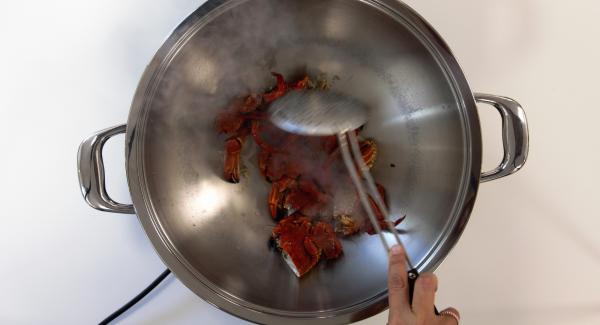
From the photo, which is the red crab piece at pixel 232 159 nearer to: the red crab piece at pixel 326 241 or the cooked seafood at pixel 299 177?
the cooked seafood at pixel 299 177

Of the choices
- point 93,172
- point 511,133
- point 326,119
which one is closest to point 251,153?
point 326,119

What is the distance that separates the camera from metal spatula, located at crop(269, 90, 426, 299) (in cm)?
73

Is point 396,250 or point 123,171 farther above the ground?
point 123,171

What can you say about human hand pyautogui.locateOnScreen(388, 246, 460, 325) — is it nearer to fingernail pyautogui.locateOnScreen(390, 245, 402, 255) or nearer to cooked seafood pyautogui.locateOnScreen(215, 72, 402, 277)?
fingernail pyautogui.locateOnScreen(390, 245, 402, 255)

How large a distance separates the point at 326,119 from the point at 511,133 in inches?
11.4

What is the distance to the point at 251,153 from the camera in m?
0.78

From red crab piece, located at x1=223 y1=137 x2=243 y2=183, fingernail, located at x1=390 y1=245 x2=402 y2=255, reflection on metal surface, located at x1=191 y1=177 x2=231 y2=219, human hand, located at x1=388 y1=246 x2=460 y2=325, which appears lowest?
human hand, located at x1=388 y1=246 x2=460 y2=325

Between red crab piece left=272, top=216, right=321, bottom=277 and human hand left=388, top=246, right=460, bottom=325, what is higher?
red crab piece left=272, top=216, right=321, bottom=277

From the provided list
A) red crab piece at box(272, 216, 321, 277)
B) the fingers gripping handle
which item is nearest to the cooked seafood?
red crab piece at box(272, 216, 321, 277)

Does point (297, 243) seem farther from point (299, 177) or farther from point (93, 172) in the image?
point (93, 172)

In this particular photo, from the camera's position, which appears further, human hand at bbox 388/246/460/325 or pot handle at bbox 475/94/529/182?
pot handle at bbox 475/94/529/182
